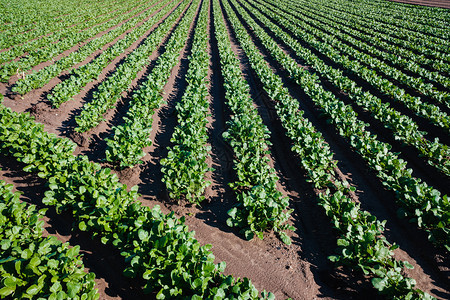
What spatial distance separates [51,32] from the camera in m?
20.9

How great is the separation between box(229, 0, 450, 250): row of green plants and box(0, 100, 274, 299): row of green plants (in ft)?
13.3

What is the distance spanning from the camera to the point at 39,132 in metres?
6.62

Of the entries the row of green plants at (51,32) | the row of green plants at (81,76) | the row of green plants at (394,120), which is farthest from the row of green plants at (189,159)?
the row of green plants at (51,32)

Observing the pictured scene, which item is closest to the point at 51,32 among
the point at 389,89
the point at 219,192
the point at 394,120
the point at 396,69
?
the point at 219,192

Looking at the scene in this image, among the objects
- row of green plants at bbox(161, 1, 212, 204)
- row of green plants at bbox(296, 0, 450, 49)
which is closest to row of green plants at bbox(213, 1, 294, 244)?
row of green plants at bbox(161, 1, 212, 204)

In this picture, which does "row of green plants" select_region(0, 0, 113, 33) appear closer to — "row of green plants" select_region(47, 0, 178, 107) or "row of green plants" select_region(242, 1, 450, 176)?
"row of green plants" select_region(47, 0, 178, 107)

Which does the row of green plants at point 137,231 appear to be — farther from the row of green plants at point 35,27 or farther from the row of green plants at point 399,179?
the row of green plants at point 35,27

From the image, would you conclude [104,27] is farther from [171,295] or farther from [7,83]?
[171,295]

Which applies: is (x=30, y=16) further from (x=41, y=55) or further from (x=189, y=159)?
(x=189, y=159)

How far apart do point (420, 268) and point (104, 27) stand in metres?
28.4

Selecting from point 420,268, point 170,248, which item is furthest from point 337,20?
point 170,248

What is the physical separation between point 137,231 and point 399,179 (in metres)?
6.60

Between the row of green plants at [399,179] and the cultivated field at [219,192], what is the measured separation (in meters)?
0.04

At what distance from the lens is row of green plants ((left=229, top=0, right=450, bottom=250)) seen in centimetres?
499
